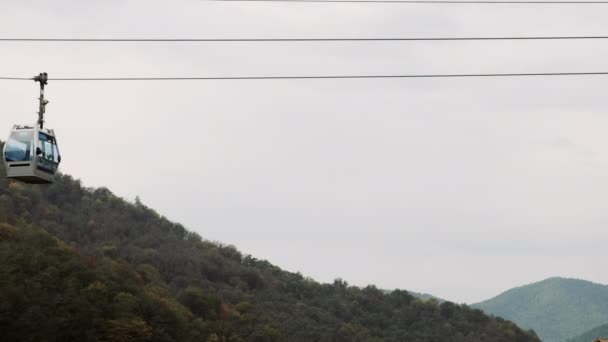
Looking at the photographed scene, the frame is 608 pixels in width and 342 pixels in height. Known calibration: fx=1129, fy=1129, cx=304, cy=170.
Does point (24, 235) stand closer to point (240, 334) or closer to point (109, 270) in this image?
point (109, 270)

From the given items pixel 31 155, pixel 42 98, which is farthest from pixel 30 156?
pixel 42 98

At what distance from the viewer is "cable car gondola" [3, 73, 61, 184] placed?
37.6 m

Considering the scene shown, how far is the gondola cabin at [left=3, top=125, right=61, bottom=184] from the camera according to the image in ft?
124

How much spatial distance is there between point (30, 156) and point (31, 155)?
5 cm

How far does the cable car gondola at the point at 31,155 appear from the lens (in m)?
37.6

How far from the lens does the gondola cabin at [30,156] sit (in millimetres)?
37656

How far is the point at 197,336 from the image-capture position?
550 ft

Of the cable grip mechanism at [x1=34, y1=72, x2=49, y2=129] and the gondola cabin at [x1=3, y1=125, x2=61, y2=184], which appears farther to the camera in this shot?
the gondola cabin at [x1=3, y1=125, x2=61, y2=184]

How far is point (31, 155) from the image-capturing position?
123 ft

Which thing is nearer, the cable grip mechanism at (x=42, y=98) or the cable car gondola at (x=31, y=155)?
the cable grip mechanism at (x=42, y=98)

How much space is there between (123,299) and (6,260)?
19.5 m

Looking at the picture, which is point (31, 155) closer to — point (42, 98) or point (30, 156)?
point (30, 156)

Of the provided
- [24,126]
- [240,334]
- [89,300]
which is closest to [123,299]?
[89,300]

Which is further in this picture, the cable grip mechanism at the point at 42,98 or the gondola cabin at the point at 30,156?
the gondola cabin at the point at 30,156
